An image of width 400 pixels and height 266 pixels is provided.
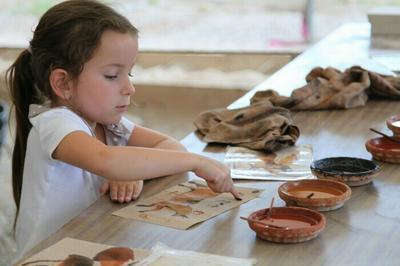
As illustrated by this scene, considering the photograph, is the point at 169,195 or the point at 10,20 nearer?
the point at 169,195

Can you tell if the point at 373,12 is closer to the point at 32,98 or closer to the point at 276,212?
the point at 32,98

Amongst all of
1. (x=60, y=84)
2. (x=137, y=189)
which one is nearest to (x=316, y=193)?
(x=137, y=189)

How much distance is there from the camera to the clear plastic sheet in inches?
52.7

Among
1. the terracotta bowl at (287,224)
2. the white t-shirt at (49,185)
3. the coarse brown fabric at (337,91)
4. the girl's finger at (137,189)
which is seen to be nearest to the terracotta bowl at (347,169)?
the terracotta bowl at (287,224)

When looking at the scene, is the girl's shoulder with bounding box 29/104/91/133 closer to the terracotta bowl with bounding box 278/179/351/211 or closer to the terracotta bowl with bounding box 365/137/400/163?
the terracotta bowl with bounding box 278/179/351/211

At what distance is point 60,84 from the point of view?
1.89 m

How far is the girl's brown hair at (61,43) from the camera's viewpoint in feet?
6.05

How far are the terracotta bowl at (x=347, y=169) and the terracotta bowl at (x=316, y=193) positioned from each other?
80 millimetres

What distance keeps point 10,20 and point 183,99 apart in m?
1.34

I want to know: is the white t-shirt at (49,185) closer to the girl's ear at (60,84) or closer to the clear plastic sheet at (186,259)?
the girl's ear at (60,84)

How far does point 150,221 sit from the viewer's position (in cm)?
155

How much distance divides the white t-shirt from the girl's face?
68 mm

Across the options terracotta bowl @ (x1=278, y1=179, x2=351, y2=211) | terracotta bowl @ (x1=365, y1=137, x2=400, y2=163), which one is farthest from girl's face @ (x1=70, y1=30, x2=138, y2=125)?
terracotta bowl @ (x1=365, y1=137, x2=400, y2=163)

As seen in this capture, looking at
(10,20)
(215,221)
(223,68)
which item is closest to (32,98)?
(215,221)
